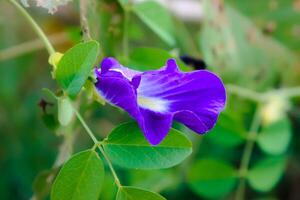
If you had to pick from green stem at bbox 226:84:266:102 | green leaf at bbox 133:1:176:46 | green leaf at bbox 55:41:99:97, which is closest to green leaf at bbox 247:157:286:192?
green stem at bbox 226:84:266:102

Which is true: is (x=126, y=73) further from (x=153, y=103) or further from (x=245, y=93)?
(x=245, y=93)

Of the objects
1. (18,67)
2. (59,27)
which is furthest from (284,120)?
(59,27)

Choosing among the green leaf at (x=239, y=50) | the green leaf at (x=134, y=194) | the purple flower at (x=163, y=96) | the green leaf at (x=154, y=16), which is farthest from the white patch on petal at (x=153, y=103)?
the green leaf at (x=239, y=50)

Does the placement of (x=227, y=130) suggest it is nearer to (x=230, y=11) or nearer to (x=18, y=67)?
(x=230, y=11)

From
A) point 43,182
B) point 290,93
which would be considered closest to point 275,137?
point 290,93

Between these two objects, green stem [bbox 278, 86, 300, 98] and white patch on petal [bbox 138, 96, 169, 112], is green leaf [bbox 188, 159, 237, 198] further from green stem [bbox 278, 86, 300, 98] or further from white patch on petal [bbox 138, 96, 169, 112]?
white patch on petal [bbox 138, 96, 169, 112]

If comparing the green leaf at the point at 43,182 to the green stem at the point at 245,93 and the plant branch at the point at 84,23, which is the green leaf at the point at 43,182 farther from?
the green stem at the point at 245,93

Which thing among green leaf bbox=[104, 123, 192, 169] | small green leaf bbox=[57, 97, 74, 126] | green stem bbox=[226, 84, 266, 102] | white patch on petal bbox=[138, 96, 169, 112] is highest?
small green leaf bbox=[57, 97, 74, 126]
